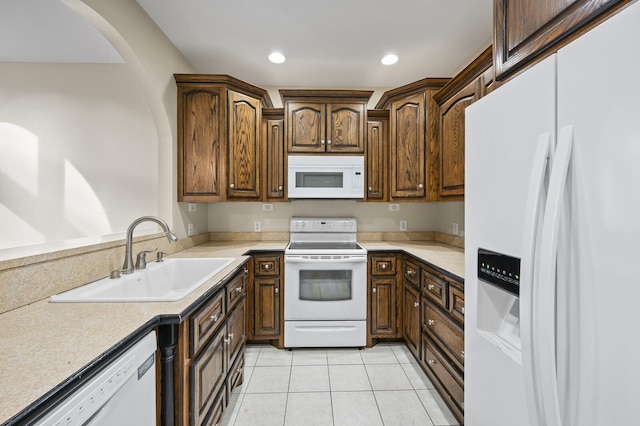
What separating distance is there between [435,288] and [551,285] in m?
1.37

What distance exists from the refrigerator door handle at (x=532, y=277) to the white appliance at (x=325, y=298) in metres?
1.81

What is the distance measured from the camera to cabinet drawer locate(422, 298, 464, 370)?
60.3 inches

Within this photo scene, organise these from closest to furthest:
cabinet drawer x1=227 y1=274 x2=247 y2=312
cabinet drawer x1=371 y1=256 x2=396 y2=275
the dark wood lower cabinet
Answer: the dark wood lower cabinet
cabinet drawer x1=227 y1=274 x2=247 y2=312
cabinet drawer x1=371 y1=256 x2=396 y2=275

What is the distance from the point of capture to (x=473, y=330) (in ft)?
3.25

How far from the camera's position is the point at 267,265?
96.8 inches

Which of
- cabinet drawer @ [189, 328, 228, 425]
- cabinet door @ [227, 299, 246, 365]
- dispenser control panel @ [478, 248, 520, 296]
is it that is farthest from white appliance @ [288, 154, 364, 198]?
dispenser control panel @ [478, 248, 520, 296]

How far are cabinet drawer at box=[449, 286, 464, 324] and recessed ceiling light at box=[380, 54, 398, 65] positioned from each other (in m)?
2.05

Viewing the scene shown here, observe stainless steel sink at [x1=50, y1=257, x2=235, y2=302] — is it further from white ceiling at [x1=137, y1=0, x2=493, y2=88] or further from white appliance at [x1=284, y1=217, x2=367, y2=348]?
white ceiling at [x1=137, y1=0, x2=493, y2=88]

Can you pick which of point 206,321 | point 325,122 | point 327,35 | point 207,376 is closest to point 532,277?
point 206,321

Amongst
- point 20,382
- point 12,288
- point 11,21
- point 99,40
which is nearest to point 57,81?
point 11,21

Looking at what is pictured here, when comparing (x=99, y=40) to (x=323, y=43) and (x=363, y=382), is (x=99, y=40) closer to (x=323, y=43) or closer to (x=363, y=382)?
(x=323, y=43)

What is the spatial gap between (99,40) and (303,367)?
3.23 meters

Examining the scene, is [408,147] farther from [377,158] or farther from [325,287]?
[325,287]

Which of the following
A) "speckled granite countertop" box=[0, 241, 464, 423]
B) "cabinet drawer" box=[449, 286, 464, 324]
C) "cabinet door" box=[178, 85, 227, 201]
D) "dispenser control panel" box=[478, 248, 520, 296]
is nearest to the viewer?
"speckled granite countertop" box=[0, 241, 464, 423]
